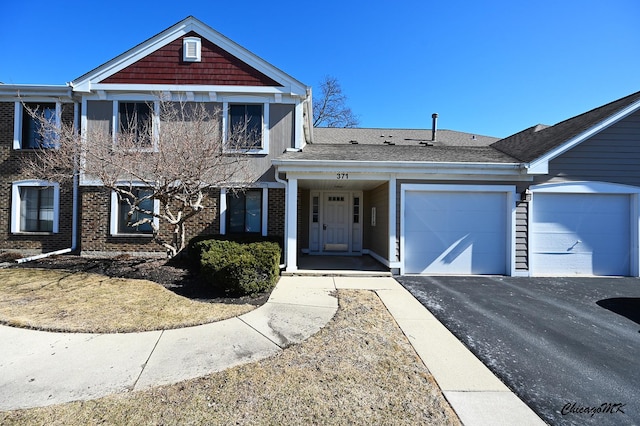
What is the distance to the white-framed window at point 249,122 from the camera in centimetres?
946

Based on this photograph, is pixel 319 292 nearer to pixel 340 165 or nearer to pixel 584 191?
pixel 340 165

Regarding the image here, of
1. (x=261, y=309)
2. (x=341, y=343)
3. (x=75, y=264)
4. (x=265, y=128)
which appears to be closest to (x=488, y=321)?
(x=341, y=343)

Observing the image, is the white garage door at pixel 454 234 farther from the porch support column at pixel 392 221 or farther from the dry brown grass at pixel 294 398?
the dry brown grass at pixel 294 398

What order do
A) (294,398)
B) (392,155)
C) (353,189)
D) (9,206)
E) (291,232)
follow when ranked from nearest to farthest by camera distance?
(294,398) → (291,232) → (392,155) → (9,206) → (353,189)

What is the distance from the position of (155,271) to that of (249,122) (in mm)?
5488

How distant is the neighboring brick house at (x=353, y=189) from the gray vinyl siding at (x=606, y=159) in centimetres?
3

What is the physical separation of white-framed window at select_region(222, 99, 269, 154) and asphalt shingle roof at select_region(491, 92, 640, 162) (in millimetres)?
7861

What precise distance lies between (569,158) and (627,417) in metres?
7.48

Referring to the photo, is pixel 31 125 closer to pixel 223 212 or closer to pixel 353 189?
pixel 223 212

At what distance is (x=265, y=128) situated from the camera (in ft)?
31.6

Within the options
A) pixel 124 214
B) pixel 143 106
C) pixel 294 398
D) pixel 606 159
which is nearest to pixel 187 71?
pixel 143 106

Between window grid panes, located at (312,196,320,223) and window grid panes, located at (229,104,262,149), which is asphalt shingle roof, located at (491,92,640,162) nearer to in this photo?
window grid panes, located at (312,196,320,223)

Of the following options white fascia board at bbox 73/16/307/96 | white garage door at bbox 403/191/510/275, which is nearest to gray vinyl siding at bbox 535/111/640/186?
white garage door at bbox 403/191/510/275

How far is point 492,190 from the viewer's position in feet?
25.8
